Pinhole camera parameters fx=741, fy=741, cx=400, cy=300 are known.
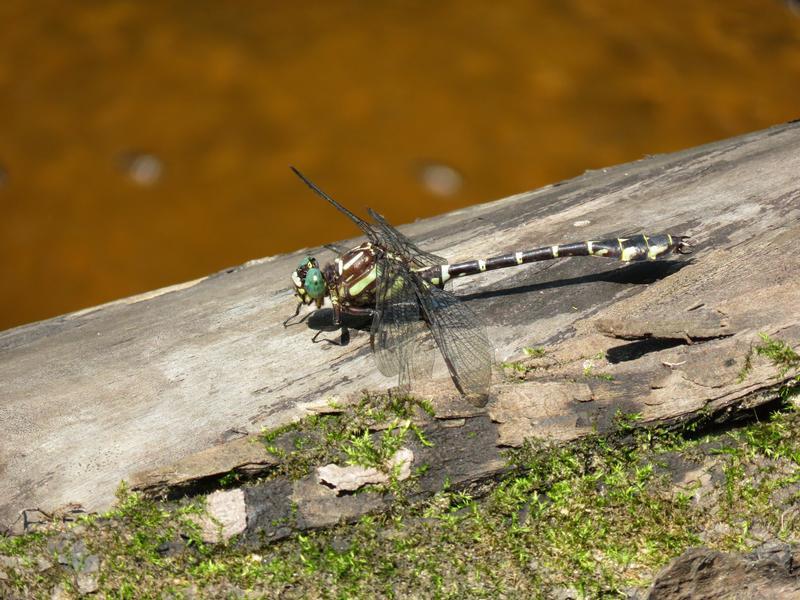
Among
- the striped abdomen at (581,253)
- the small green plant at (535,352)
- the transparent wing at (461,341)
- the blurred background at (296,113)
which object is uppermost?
the blurred background at (296,113)

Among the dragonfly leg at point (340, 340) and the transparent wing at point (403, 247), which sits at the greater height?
the transparent wing at point (403, 247)

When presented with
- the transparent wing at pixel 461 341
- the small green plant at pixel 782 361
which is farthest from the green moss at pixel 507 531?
the transparent wing at pixel 461 341

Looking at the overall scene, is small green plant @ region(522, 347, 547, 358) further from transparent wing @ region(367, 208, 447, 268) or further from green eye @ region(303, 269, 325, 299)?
green eye @ region(303, 269, 325, 299)

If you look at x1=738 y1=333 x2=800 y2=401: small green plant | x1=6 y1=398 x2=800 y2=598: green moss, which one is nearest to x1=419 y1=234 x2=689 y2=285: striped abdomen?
x1=738 y1=333 x2=800 y2=401: small green plant

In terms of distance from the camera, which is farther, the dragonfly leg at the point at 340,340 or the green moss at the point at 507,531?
the dragonfly leg at the point at 340,340

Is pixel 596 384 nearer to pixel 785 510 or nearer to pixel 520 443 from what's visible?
pixel 520 443

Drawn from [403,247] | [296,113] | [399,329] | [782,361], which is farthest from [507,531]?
[296,113]

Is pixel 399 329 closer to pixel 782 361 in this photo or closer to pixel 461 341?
pixel 461 341

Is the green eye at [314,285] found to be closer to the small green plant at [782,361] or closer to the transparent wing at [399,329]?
the transparent wing at [399,329]
